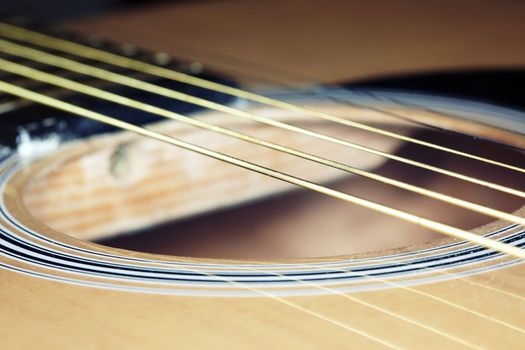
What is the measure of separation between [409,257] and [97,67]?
1.73 feet

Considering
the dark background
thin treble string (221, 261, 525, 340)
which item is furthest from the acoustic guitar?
the dark background

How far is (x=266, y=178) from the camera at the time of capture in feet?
2.99

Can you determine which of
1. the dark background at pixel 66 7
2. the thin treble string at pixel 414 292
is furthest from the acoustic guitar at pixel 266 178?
the dark background at pixel 66 7

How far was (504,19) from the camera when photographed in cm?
123

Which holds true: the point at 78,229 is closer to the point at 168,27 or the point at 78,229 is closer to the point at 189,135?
the point at 189,135

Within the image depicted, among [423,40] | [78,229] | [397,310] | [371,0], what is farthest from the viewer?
[371,0]

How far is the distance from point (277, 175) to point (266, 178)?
12.8 inches

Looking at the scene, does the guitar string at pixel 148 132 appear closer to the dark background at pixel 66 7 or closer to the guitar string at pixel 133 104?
the guitar string at pixel 133 104

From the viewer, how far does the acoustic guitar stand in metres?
0.47

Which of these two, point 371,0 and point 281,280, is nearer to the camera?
point 281,280

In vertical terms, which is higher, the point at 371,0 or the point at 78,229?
Answer: the point at 371,0

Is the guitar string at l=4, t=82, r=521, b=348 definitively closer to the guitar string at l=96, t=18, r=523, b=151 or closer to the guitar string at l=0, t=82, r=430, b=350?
the guitar string at l=0, t=82, r=430, b=350

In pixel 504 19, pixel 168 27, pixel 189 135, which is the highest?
pixel 504 19

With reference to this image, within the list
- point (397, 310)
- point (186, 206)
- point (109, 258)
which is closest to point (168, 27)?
point (186, 206)
